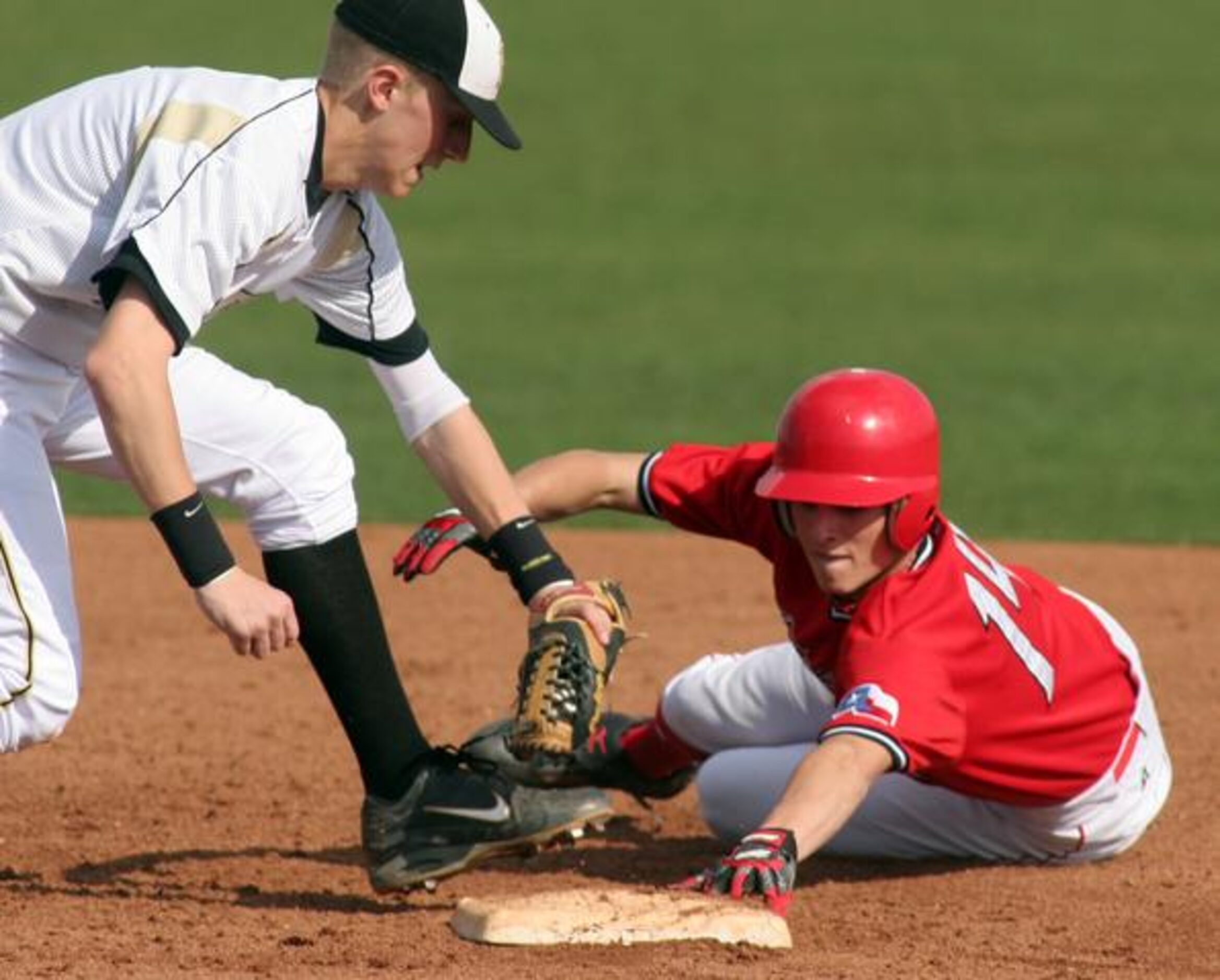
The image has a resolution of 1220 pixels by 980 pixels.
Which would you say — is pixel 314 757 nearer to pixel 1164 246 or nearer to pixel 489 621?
pixel 489 621

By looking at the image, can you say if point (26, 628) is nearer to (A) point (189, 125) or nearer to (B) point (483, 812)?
(A) point (189, 125)

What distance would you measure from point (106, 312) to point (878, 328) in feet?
32.9

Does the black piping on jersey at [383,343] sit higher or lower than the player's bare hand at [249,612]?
higher

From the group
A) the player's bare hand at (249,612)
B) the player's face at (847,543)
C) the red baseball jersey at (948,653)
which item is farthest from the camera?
the player's face at (847,543)

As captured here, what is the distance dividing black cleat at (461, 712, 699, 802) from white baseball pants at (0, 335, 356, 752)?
0.66 m

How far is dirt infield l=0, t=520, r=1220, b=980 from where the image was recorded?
4531 millimetres

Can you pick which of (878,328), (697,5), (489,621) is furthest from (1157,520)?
(697,5)

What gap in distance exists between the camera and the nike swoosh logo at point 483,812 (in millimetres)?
5230

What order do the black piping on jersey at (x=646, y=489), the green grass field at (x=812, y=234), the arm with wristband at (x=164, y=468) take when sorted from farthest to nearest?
→ the green grass field at (x=812, y=234) < the black piping on jersey at (x=646, y=489) < the arm with wristband at (x=164, y=468)

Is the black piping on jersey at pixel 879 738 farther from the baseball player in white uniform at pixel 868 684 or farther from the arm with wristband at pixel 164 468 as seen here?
the arm with wristband at pixel 164 468

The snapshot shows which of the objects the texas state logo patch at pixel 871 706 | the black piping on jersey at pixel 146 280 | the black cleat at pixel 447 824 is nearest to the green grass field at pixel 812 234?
the black cleat at pixel 447 824

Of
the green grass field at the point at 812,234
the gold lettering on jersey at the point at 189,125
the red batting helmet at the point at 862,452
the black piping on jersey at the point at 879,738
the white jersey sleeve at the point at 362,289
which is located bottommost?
the green grass field at the point at 812,234

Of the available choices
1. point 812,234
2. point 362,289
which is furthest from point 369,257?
point 812,234

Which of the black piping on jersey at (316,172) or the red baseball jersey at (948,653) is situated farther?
the red baseball jersey at (948,653)
